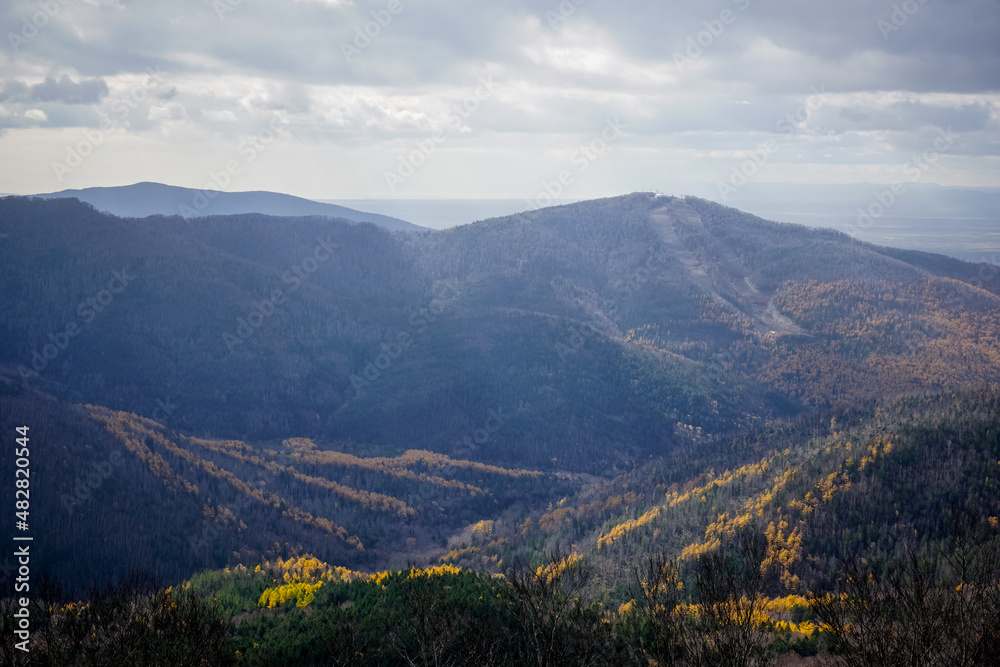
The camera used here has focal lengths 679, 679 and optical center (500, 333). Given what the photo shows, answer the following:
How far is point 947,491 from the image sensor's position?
2800 inches

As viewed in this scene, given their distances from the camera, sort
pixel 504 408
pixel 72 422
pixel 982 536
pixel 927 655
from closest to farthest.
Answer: pixel 927 655 → pixel 982 536 → pixel 72 422 → pixel 504 408

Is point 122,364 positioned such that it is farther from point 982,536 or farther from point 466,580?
point 982,536

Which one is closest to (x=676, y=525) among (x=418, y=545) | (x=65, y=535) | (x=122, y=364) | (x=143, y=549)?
(x=418, y=545)

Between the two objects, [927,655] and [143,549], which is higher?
[927,655]

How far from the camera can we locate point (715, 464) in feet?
396

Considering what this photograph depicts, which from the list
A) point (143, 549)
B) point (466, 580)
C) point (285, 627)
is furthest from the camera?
point (143, 549)

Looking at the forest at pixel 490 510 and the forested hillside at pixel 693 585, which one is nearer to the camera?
the forested hillside at pixel 693 585

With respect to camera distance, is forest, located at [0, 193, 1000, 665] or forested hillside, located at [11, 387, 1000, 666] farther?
forest, located at [0, 193, 1000, 665]

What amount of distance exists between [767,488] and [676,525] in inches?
503

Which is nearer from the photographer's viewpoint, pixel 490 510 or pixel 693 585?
pixel 693 585

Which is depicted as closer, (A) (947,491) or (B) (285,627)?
(B) (285,627)

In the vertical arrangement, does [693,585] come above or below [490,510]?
above

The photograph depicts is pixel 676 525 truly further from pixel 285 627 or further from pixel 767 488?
pixel 285 627

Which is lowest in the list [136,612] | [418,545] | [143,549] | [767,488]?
[418,545]
